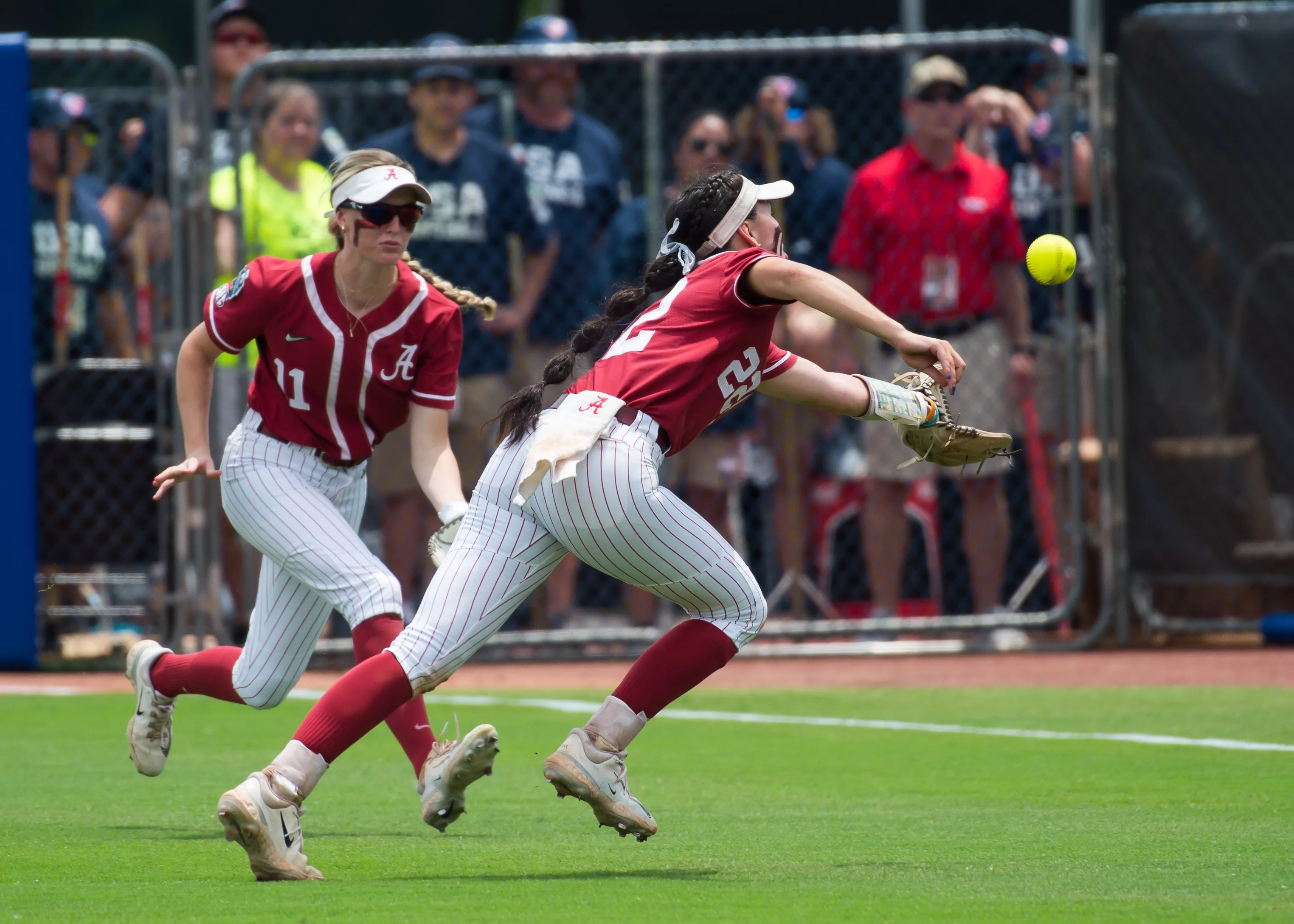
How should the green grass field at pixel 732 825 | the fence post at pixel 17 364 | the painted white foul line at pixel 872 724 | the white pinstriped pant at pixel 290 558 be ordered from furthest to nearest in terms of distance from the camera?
the fence post at pixel 17 364 → the painted white foul line at pixel 872 724 → the white pinstriped pant at pixel 290 558 → the green grass field at pixel 732 825

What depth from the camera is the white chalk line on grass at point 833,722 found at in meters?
6.72

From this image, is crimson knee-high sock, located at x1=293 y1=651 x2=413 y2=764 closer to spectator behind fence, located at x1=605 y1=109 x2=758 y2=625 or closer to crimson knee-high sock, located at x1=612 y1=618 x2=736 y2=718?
crimson knee-high sock, located at x1=612 y1=618 x2=736 y2=718

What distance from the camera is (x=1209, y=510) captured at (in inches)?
386

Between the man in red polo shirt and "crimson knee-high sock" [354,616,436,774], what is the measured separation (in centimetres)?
462

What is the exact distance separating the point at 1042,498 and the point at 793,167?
7.24ft

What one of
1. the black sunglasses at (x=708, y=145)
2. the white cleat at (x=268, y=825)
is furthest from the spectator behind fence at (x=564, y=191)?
the white cleat at (x=268, y=825)

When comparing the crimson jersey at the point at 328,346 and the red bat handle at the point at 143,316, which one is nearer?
the crimson jersey at the point at 328,346

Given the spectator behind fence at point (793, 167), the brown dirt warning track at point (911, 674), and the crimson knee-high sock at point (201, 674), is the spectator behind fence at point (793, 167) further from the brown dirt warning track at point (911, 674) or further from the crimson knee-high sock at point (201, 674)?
the crimson knee-high sock at point (201, 674)

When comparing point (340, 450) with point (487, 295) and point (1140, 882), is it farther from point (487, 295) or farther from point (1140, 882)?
point (487, 295)

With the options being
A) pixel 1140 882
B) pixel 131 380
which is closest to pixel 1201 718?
pixel 1140 882

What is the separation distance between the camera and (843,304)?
4297 millimetres

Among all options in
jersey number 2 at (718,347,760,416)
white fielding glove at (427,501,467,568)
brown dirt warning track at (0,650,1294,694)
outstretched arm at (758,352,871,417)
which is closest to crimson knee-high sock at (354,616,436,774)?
white fielding glove at (427,501,467,568)

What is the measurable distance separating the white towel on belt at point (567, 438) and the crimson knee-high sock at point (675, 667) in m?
0.53

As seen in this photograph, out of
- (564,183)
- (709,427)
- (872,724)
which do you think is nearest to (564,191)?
(564,183)
